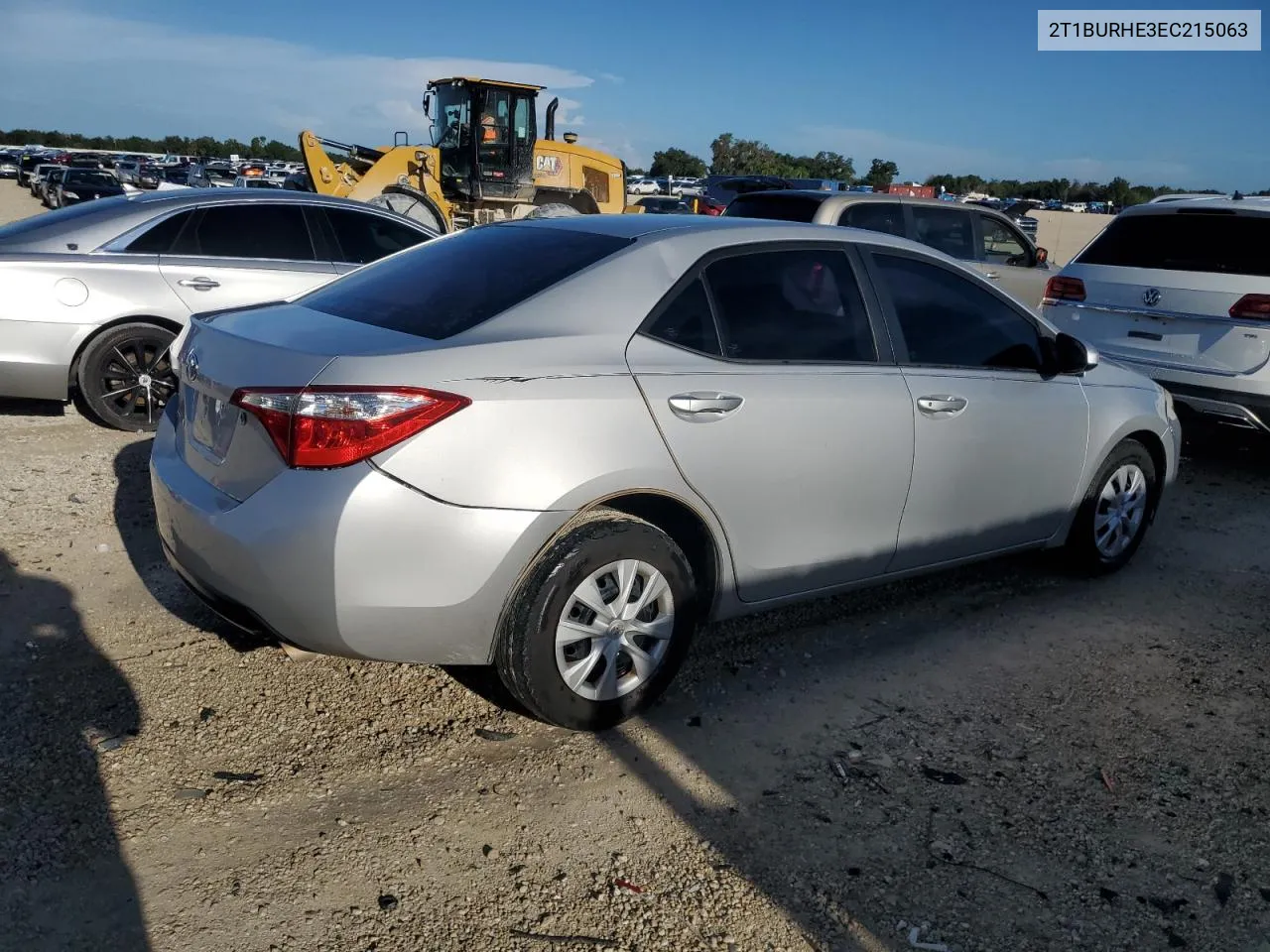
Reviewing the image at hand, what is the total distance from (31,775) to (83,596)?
54.1 inches

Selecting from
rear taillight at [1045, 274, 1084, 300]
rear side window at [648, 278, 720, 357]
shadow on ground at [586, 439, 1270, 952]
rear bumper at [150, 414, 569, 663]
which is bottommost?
shadow on ground at [586, 439, 1270, 952]

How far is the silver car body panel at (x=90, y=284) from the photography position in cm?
616

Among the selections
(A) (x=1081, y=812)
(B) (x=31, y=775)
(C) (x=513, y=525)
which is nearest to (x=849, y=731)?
(A) (x=1081, y=812)

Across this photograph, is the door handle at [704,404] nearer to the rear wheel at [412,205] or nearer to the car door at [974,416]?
the car door at [974,416]

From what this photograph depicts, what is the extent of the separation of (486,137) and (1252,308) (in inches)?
489

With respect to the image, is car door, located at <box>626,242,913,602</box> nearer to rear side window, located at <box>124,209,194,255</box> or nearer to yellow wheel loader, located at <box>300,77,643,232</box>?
rear side window, located at <box>124,209,194,255</box>

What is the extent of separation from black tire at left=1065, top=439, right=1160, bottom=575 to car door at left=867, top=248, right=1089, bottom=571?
0.68ft

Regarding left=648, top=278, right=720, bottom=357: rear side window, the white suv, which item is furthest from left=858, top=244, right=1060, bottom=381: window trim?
the white suv

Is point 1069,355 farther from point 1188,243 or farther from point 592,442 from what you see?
point 1188,243

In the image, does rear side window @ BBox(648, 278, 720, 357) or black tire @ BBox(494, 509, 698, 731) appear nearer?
black tire @ BBox(494, 509, 698, 731)

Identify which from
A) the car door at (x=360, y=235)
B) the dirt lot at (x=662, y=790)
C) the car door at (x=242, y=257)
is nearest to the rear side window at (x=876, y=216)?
the car door at (x=360, y=235)

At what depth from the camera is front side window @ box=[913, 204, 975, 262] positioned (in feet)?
31.0

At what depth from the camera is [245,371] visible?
3098 mm

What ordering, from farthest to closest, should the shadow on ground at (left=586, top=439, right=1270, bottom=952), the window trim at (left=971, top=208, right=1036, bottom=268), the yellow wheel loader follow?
the yellow wheel loader
the window trim at (left=971, top=208, right=1036, bottom=268)
the shadow on ground at (left=586, top=439, right=1270, bottom=952)
